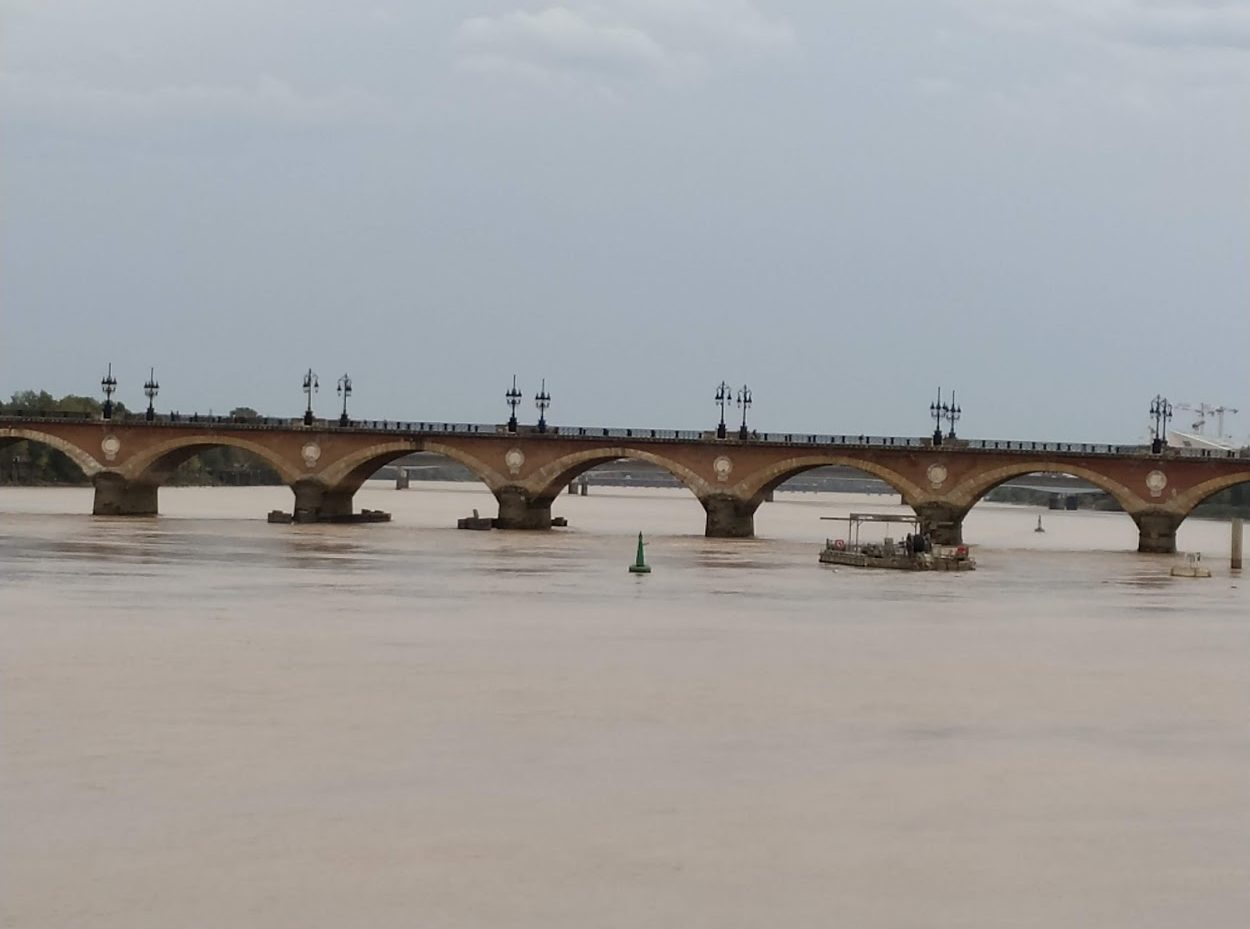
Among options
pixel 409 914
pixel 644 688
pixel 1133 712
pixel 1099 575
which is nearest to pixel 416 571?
pixel 1099 575

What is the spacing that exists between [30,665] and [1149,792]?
65.5ft

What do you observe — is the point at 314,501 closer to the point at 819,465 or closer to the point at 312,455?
the point at 312,455

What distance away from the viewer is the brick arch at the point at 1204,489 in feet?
273

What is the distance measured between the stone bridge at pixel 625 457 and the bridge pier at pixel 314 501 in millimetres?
74

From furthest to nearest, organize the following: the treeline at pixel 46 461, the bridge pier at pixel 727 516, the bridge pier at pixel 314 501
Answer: the treeline at pixel 46 461, the bridge pier at pixel 314 501, the bridge pier at pixel 727 516

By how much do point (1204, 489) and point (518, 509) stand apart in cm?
3192

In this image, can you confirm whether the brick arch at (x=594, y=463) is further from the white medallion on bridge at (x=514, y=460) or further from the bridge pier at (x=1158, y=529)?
the bridge pier at (x=1158, y=529)

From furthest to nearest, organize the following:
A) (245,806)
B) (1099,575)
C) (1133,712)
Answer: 1. (1099,575)
2. (1133,712)
3. (245,806)

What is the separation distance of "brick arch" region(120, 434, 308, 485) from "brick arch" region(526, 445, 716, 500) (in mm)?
12107

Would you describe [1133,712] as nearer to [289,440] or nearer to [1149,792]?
[1149,792]

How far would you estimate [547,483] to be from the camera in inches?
3649

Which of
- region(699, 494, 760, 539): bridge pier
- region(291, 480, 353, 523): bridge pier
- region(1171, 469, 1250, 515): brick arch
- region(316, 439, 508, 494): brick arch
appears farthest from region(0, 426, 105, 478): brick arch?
region(1171, 469, 1250, 515): brick arch

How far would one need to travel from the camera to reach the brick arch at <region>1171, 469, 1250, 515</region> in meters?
83.2

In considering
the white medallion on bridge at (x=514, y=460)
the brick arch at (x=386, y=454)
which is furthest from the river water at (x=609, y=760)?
the brick arch at (x=386, y=454)
